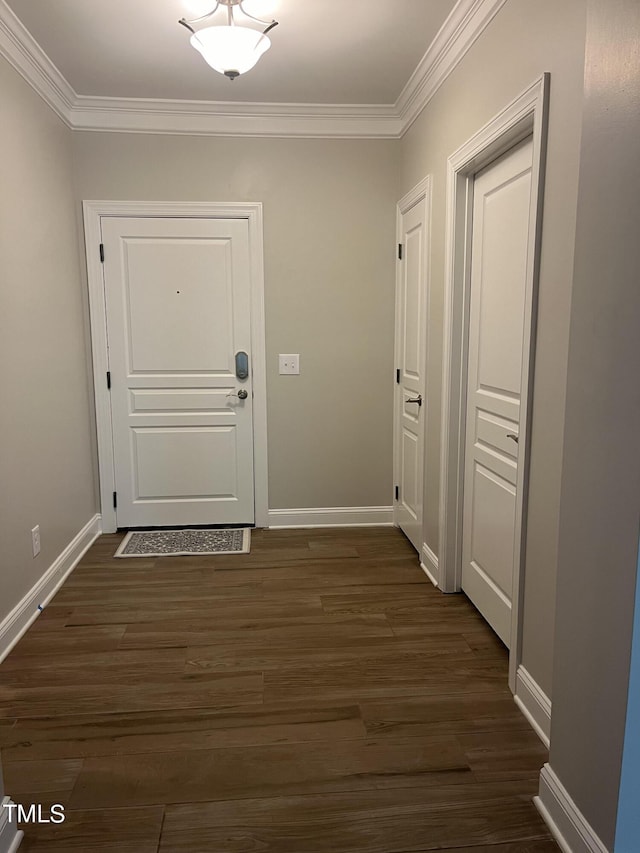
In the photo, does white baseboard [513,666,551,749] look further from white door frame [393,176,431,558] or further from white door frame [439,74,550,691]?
Result: white door frame [393,176,431,558]

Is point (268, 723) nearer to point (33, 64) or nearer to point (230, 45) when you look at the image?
point (230, 45)

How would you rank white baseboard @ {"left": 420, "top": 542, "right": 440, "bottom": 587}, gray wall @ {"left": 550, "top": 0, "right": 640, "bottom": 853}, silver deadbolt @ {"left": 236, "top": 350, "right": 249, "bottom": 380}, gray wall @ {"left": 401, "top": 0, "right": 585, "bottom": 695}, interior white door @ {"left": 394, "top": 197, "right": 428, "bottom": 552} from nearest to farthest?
gray wall @ {"left": 550, "top": 0, "right": 640, "bottom": 853}, gray wall @ {"left": 401, "top": 0, "right": 585, "bottom": 695}, white baseboard @ {"left": 420, "top": 542, "right": 440, "bottom": 587}, interior white door @ {"left": 394, "top": 197, "right": 428, "bottom": 552}, silver deadbolt @ {"left": 236, "top": 350, "right": 249, "bottom": 380}

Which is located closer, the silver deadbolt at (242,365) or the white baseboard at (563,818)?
the white baseboard at (563,818)

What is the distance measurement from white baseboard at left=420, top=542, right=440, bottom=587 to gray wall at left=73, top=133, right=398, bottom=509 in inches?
30.6

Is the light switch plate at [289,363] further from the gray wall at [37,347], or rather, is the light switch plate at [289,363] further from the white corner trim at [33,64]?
the white corner trim at [33,64]

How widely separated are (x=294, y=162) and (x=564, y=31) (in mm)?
2156

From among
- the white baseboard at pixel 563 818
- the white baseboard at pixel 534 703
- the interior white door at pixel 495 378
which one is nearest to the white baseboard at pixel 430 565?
the interior white door at pixel 495 378

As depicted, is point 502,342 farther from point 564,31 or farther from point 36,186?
point 36,186

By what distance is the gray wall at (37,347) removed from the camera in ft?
8.12

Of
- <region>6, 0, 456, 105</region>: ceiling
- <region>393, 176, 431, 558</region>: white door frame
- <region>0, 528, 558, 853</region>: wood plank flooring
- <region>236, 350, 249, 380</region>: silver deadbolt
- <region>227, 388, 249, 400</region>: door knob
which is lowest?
<region>0, 528, 558, 853</region>: wood plank flooring

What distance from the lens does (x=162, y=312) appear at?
11.9 ft

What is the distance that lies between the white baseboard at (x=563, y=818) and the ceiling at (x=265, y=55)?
2823 millimetres

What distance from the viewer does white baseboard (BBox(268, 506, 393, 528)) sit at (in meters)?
3.87

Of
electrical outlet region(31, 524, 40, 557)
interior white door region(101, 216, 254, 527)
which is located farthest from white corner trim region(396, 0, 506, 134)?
electrical outlet region(31, 524, 40, 557)
